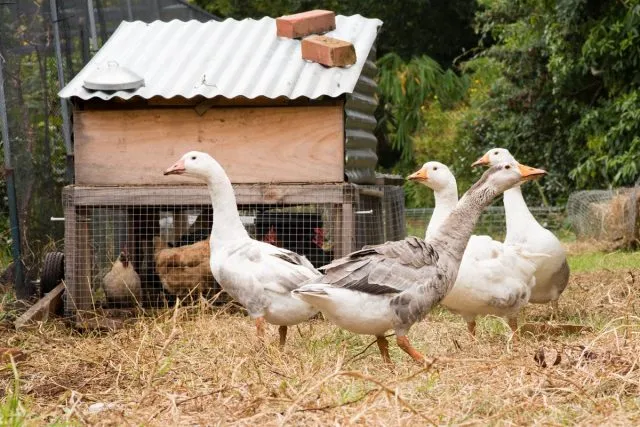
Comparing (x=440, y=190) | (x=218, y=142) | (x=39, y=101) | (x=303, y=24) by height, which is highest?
(x=303, y=24)

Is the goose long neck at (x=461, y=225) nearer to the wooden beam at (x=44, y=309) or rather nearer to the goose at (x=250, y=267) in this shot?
the goose at (x=250, y=267)

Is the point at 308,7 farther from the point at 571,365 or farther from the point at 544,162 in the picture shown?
the point at 571,365

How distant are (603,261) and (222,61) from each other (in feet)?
17.5

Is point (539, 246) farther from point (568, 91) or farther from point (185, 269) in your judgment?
point (568, 91)

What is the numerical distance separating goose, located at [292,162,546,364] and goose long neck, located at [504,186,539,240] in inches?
72.7

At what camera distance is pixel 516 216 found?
7332 mm

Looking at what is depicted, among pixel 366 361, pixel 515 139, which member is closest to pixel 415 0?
pixel 515 139

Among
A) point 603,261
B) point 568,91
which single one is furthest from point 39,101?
point 568,91

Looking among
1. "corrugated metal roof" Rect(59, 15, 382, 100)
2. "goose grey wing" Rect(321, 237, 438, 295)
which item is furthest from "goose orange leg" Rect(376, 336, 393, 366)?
"corrugated metal roof" Rect(59, 15, 382, 100)

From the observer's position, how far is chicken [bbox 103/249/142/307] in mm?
8062

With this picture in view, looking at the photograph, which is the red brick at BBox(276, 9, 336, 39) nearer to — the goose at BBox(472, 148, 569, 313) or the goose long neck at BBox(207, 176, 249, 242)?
the goose at BBox(472, 148, 569, 313)

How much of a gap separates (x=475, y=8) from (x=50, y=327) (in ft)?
62.2

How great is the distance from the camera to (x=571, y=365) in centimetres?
467

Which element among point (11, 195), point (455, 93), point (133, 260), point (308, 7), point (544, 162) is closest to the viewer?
point (11, 195)
